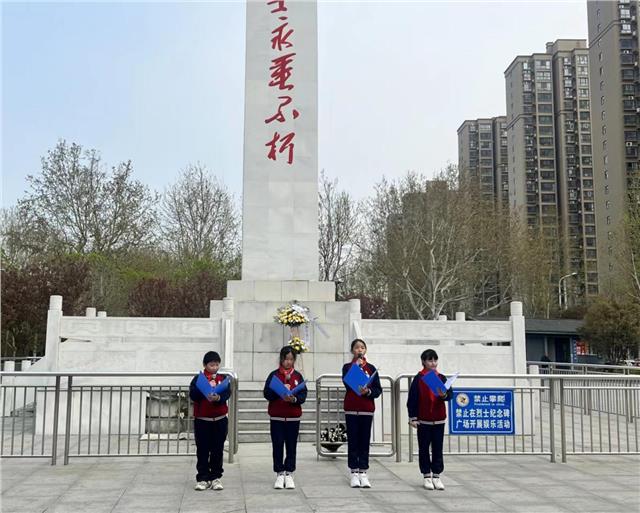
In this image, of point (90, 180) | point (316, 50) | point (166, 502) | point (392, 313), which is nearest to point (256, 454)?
point (166, 502)

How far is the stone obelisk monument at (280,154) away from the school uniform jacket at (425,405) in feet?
22.8

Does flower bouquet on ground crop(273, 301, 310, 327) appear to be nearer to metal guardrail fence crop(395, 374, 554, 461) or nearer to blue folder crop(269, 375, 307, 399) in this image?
metal guardrail fence crop(395, 374, 554, 461)

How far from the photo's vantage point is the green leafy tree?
26.2 m

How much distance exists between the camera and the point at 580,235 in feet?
209

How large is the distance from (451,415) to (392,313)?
25299mm

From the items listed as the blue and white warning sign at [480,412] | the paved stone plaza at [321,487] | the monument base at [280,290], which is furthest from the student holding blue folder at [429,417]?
the monument base at [280,290]

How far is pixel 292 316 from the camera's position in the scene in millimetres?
11945

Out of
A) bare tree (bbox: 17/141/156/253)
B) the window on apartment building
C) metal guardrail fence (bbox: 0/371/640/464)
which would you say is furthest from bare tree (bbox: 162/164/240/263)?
the window on apartment building

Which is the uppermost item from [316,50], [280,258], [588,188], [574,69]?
[574,69]

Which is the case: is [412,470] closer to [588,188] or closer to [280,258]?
[280,258]

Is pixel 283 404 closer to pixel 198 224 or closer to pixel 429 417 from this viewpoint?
pixel 429 417

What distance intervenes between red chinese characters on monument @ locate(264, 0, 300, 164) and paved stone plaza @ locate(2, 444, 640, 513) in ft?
25.1

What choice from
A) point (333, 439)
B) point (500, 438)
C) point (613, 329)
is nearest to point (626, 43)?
point (613, 329)

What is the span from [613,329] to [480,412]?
69.8 ft
